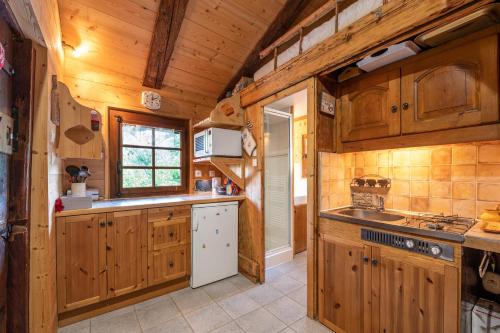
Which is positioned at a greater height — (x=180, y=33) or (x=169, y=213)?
(x=180, y=33)

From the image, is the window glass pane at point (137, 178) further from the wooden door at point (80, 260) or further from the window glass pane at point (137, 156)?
the wooden door at point (80, 260)

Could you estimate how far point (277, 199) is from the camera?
3.13m

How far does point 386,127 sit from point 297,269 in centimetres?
200

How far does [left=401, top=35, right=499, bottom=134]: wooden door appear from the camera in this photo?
119 centimetres

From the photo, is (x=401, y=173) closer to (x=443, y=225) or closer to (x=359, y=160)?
(x=359, y=160)

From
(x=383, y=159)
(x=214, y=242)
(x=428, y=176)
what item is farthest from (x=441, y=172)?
(x=214, y=242)

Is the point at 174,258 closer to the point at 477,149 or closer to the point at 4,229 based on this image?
the point at 4,229

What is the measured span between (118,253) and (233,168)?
4.99ft

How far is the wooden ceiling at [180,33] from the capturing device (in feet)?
6.53

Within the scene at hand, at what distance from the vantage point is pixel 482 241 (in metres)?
1.05

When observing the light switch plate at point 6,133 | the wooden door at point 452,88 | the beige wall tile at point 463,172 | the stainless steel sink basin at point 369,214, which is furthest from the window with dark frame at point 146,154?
the beige wall tile at point 463,172

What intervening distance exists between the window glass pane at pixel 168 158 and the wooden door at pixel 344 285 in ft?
7.04

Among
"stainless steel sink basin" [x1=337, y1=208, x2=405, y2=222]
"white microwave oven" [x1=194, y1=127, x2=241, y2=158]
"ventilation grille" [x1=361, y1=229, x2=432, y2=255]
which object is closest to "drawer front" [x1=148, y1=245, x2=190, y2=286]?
"white microwave oven" [x1=194, y1=127, x2=241, y2=158]

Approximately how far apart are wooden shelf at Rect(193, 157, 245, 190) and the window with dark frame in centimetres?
43
